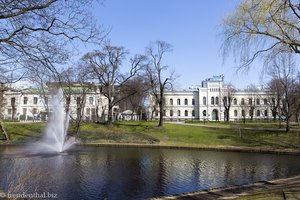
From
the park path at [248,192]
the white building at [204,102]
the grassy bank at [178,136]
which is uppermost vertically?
the white building at [204,102]

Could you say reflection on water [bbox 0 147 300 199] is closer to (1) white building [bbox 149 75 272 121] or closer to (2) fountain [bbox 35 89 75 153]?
(2) fountain [bbox 35 89 75 153]

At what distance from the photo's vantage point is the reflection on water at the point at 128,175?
1285 cm

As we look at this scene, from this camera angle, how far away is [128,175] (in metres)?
16.7

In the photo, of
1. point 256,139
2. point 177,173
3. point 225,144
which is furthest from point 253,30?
point 256,139

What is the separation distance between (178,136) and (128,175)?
22.9m

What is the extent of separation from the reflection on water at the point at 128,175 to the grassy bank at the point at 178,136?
427 inches

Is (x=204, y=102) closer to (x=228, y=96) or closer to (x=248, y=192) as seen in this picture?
(x=228, y=96)

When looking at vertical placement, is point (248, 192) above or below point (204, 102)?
below

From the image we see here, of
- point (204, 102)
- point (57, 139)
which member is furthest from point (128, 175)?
point (204, 102)

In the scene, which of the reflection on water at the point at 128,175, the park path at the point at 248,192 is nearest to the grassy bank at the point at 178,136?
the reflection on water at the point at 128,175

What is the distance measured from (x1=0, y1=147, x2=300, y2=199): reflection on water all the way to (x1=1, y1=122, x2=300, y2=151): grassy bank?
1085 centimetres

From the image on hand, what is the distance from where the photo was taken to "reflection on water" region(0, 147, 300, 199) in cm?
1285

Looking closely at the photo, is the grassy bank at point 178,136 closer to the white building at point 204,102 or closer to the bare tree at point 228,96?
the bare tree at point 228,96

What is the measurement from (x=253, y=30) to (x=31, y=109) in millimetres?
80037
